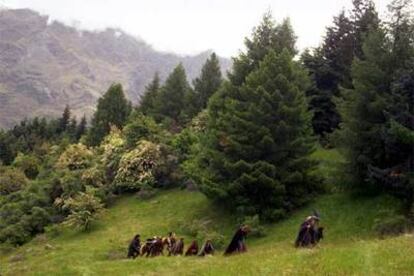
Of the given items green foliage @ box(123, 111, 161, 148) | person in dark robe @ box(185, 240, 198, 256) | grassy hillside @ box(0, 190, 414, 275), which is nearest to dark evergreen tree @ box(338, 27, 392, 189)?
grassy hillside @ box(0, 190, 414, 275)

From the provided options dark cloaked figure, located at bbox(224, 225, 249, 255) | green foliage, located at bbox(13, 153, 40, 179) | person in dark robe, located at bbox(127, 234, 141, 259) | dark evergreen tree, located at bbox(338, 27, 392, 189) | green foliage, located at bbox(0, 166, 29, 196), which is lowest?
person in dark robe, located at bbox(127, 234, 141, 259)

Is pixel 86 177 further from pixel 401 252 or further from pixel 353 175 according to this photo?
pixel 401 252

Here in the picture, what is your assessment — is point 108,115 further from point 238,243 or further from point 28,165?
point 238,243

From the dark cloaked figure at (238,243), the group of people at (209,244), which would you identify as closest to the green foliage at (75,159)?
the group of people at (209,244)

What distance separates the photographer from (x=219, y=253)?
3281cm

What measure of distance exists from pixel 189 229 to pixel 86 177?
18610 millimetres

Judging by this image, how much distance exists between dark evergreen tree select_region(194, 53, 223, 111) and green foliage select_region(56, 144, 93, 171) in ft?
48.6

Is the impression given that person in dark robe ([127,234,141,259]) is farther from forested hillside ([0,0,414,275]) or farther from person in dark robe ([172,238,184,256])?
person in dark robe ([172,238,184,256])

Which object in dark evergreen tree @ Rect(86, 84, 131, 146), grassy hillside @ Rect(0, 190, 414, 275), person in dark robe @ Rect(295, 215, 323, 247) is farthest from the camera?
dark evergreen tree @ Rect(86, 84, 131, 146)

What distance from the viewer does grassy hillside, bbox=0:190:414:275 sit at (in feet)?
60.3

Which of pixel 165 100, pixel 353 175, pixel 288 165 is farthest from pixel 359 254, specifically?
pixel 165 100

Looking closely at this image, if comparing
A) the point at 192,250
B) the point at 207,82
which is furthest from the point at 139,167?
the point at 192,250

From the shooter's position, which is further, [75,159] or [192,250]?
[75,159]

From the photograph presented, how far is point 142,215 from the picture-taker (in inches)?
1928
